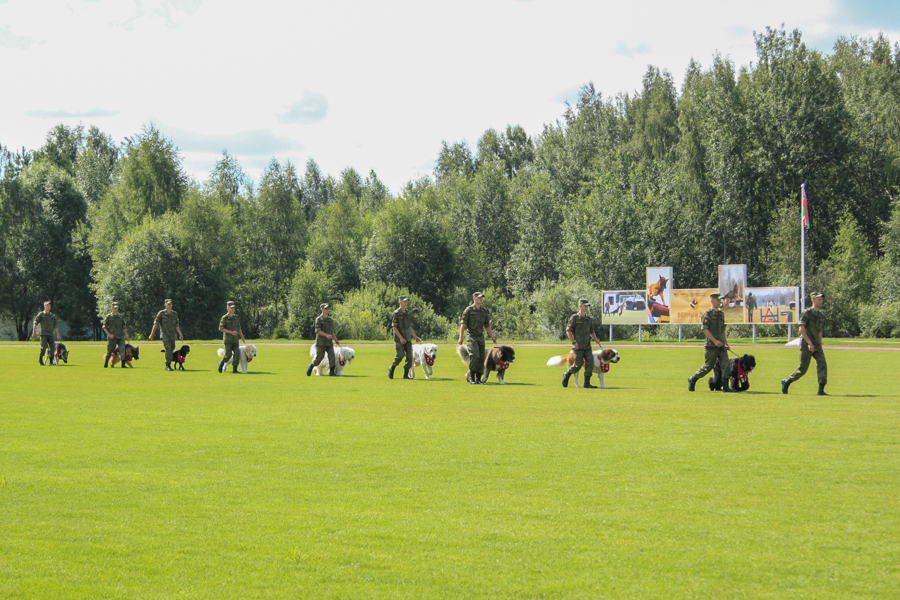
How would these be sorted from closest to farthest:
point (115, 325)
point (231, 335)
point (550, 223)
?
point (231, 335) < point (115, 325) < point (550, 223)

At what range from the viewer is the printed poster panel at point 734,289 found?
159 ft

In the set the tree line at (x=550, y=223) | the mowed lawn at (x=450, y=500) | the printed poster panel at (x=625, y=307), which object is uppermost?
the tree line at (x=550, y=223)

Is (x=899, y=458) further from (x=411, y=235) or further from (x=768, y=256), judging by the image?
(x=411, y=235)

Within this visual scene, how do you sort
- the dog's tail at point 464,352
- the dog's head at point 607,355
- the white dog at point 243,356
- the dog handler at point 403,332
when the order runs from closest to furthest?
the dog's head at point 607,355 < the dog's tail at point 464,352 < the dog handler at point 403,332 < the white dog at point 243,356

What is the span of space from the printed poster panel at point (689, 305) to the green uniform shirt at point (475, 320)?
3093 cm

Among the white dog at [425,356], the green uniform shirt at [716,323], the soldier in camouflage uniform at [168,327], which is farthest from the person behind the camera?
the soldier in camouflage uniform at [168,327]

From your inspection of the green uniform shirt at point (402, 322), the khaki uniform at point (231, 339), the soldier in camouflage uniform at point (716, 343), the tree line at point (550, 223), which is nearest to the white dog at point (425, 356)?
the green uniform shirt at point (402, 322)

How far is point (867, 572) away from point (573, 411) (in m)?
9.61

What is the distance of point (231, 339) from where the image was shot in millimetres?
25750

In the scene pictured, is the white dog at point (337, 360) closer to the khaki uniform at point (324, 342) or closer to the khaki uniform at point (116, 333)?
the khaki uniform at point (324, 342)

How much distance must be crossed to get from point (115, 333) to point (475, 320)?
14179 mm

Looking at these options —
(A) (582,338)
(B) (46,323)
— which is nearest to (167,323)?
(B) (46,323)

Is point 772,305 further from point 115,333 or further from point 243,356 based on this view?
point 115,333

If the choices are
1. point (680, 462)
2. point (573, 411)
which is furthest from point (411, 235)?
point (680, 462)
